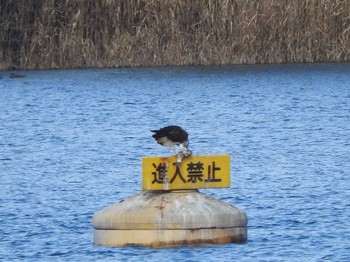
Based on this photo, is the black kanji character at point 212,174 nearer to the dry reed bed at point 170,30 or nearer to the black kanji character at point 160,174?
the black kanji character at point 160,174

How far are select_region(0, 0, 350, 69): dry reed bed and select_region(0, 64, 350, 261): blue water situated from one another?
1.01 m

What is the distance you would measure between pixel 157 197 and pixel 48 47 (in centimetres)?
2609

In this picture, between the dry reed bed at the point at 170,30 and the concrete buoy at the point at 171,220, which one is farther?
the dry reed bed at the point at 170,30

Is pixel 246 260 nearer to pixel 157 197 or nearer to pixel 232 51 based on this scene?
pixel 157 197

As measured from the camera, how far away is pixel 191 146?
89.5 ft

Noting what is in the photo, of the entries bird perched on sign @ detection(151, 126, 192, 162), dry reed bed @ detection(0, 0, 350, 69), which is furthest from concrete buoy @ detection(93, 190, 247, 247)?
dry reed bed @ detection(0, 0, 350, 69)

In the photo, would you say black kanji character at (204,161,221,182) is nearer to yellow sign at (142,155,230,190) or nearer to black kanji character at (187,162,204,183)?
yellow sign at (142,155,230,190)

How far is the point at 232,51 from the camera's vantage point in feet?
133

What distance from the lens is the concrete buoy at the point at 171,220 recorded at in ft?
47.9

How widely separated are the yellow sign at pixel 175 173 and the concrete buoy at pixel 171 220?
0.12 m

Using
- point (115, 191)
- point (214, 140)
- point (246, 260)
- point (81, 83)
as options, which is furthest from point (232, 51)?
point (246, 260)

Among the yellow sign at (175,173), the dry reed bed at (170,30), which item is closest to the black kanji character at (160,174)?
the yellow sign at (175,173)

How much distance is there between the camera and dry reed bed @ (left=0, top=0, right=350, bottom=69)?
4028cm

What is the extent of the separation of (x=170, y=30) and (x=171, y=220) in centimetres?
2599
